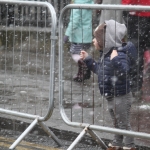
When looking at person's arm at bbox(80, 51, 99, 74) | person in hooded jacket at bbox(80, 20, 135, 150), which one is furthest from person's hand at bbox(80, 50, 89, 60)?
person in hooded jacket at bbox(80, 20, 135, 150)

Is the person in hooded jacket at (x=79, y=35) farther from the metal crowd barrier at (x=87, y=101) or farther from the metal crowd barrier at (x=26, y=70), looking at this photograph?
the metal crowd barrier at (x=26, y=70)

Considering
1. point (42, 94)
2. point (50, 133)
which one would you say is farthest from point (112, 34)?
point (42, 94)

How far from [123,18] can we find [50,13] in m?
0.79

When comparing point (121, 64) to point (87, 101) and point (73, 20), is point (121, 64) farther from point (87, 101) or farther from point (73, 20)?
point (87, 101)

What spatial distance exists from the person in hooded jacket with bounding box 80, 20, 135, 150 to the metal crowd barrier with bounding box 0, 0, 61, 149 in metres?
0.69

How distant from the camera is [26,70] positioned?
7.46 metres

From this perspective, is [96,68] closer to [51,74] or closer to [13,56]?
[51,74]

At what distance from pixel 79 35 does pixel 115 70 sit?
80 cm

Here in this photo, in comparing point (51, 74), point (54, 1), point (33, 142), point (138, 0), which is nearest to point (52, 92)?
point (51, 74)

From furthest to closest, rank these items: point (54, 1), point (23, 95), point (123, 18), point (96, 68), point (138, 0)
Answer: point (54, 1)
point (138, 0)
point (23, 95)
point (123, 18)
point (96, 68)

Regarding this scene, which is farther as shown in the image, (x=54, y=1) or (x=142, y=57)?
(x=54, y=1)

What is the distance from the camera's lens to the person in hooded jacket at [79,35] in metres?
6.87

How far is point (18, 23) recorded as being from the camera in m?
7.52

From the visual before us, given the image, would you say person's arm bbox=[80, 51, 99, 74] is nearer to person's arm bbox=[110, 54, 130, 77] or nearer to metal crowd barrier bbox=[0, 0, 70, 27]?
person's arm bbox=[110, 54, 130, 77]
